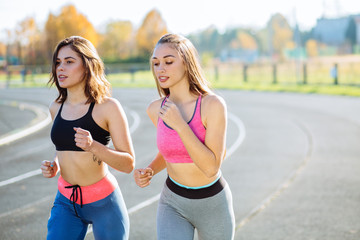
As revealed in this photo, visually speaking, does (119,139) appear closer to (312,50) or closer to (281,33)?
(312,50)

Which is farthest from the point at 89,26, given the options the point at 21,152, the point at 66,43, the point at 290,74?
the point at 66,43

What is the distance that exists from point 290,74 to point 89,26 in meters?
40.3

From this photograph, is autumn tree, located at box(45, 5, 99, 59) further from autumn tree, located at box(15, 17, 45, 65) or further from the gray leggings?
the gray leggings

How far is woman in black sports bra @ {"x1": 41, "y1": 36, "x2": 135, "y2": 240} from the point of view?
3084mm

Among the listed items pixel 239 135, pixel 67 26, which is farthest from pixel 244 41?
pixel 239 135

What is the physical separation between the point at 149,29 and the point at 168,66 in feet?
A: 238

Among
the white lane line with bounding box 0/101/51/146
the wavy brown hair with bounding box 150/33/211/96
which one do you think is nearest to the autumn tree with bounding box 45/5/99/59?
the white lane line with bounding box 0/101/51/146

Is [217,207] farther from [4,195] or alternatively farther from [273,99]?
[273,99]

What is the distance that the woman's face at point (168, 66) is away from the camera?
2.96 meters

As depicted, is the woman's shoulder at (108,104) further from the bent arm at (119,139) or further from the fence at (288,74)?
the fence at (288,74)

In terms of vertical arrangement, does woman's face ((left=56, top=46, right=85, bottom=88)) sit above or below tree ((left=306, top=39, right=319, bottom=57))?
above

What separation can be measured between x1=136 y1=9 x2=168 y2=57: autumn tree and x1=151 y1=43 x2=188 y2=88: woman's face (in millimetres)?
70475

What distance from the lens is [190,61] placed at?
119 inches

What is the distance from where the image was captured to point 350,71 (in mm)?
29781
